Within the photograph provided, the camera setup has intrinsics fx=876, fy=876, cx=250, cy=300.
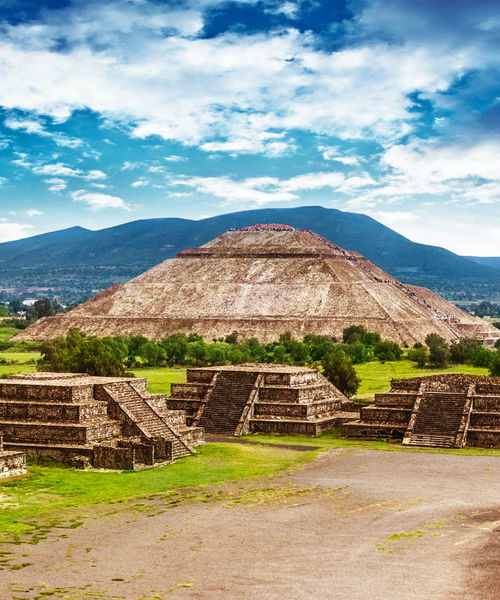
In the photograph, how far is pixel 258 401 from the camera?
5025cm

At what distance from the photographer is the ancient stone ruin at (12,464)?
33.6 m

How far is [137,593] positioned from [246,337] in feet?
343

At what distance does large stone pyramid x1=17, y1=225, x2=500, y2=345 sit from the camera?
128875 mm

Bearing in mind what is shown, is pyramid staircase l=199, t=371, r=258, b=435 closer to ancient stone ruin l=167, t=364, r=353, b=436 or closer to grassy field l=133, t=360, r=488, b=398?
ancient stone ruin l=167, t=364, r=353, b=436

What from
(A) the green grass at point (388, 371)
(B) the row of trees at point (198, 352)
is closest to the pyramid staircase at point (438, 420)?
(A) the green grass at point (388, 371)

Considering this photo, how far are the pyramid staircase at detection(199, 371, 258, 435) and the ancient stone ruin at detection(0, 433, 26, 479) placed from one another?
51.1 feet

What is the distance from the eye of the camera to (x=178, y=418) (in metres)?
44.0

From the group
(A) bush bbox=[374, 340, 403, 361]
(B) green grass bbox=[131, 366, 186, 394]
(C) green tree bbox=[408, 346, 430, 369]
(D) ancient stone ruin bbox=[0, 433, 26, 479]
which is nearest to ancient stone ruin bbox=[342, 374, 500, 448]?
(D) ancient stone ruin bbox=[0, 433, 26, 479]

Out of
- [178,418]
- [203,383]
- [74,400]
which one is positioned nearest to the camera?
[74,400]

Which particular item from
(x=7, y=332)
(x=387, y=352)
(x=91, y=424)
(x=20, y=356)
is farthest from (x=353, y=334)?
(x=91, y=424)

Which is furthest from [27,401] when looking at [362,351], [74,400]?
[362,351]

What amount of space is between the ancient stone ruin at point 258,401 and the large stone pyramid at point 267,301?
67.4m

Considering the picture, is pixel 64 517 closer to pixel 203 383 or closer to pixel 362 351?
pixel 203 383

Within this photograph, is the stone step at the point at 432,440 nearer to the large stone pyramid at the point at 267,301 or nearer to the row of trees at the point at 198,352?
→ the row of trees at the point at 198,352
